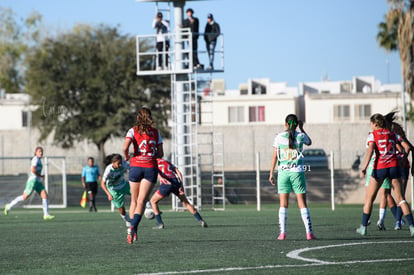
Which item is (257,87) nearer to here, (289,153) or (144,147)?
(289,153)

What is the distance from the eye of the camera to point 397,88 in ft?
299

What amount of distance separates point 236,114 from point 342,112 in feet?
30.1

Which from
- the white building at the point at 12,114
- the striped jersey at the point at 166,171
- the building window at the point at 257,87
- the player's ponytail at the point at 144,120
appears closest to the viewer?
the player's ponytail at the point at 144,120

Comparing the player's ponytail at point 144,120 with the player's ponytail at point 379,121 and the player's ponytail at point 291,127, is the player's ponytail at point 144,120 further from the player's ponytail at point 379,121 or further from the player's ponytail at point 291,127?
the player's ponytail at point 379,121

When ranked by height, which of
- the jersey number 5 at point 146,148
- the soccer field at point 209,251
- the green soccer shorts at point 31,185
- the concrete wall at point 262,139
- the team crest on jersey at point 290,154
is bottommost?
the soccer field at point 209,251

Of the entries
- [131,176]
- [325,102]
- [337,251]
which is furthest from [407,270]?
[325,102]

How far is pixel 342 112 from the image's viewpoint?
72.4 metres

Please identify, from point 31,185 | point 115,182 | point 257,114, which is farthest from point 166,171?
point 257,114

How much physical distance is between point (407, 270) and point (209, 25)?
2143cm

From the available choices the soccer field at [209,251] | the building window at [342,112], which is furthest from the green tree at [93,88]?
the soccer field at [209,251]

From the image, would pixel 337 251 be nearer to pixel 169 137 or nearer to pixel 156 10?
pixel 156 10

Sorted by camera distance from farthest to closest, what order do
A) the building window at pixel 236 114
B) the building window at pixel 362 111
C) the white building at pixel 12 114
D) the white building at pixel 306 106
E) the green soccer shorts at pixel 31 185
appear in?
the building window at pixel 236 114, the white building at pixel 12 114, the building window at pixel 362 111, the white building at pixel 306 106, the green soccer shorts at pixel 31 185

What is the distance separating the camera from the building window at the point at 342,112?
7212 centimetres

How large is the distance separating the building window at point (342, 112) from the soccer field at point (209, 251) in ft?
183
